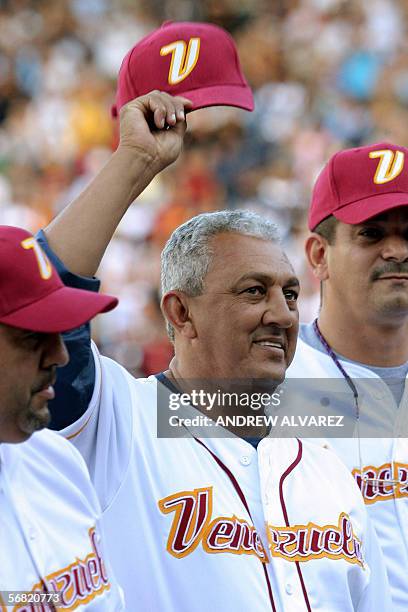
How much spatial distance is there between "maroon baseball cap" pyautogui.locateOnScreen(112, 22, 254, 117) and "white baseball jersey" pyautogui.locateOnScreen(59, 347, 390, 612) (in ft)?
1.97

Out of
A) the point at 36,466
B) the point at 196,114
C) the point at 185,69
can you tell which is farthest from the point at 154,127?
the point at 196,114

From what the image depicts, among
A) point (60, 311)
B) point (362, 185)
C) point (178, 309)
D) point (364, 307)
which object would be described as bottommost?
point (60, 311)

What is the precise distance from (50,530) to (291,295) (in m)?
0.92

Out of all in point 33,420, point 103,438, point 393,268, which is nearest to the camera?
point 33,420

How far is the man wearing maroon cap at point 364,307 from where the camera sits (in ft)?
9.73

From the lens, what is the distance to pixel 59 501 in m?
2.00

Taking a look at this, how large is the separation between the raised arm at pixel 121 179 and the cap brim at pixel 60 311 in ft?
0.50

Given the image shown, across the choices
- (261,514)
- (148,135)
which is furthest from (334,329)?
(148,135)

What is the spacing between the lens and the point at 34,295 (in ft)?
6.23

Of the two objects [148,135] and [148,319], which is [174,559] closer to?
[148,135]

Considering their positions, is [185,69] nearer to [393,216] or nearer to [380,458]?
[393,216]

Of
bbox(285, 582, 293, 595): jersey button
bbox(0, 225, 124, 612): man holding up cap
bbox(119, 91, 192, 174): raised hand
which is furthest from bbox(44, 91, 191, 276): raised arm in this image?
bbox(285, 582, 293, 595): jersey button

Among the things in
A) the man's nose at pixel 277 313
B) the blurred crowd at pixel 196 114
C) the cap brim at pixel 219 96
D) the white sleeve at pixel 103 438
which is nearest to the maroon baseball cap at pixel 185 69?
the cap brim at pixel 219 96

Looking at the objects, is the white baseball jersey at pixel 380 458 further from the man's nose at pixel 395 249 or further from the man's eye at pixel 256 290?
the man's eye at pixel 256 290
